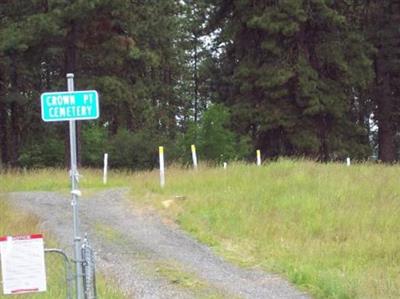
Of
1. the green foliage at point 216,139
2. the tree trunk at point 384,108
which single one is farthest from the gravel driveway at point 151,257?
the tree trunk at point 384,108

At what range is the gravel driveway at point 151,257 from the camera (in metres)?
7.86

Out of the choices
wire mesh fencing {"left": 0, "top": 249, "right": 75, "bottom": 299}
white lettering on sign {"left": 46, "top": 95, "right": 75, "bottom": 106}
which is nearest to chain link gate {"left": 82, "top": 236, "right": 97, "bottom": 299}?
wire mesh fencing {"left": 0, "top": 249, "right": 75, "bottom": 299}

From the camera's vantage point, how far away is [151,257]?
A: 932 centimetres

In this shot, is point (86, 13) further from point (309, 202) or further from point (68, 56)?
point (309, 202)

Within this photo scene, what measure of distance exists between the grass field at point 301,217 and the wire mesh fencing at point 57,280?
256 centimetres

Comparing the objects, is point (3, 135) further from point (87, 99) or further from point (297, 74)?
point (87, 99)

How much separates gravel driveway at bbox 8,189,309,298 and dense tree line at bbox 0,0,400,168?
12.5 m

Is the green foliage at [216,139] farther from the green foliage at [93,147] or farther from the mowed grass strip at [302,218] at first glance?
the mowed grass strip at [302,218]

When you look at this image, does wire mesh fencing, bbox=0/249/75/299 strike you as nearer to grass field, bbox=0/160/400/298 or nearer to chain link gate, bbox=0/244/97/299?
chain link gate, bbox=0/244/97/299

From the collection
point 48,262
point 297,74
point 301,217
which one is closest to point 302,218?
point 301,217

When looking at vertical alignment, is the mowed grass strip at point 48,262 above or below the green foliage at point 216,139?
below

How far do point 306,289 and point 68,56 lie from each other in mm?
20175

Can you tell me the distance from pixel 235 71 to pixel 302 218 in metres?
22.6

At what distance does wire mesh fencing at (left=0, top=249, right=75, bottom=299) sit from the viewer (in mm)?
5676
